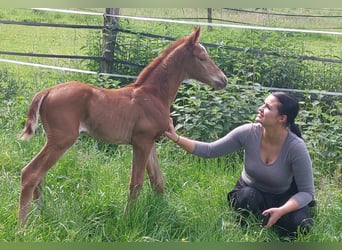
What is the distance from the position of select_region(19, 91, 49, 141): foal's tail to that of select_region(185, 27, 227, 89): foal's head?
1.25 m

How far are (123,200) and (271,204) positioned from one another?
1164 millimetres

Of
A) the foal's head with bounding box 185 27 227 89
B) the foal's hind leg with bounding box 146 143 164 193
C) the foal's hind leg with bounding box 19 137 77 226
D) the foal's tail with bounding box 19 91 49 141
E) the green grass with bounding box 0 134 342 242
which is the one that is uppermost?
the foal's head with bounding box 185 27 227 89

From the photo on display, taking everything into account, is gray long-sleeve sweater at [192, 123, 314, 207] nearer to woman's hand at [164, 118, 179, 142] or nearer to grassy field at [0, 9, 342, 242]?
woman's hand at [164, 118, 179, 142]

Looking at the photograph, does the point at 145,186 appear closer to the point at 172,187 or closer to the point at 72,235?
the point at 172,187

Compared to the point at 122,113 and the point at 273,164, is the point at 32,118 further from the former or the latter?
the point at 273,164

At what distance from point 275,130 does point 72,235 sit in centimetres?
169

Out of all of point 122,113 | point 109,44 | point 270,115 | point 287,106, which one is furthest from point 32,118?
point 109,44

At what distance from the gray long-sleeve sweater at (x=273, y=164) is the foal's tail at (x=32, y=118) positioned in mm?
1279

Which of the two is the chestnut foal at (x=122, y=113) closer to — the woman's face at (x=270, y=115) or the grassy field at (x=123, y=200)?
the grassy field at (x=123, y=200)

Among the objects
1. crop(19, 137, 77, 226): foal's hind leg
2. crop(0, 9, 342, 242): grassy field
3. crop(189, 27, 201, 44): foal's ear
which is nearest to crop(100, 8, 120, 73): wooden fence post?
crop(0, 9, 342, 242): grassy field

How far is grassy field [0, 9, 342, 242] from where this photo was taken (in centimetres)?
436

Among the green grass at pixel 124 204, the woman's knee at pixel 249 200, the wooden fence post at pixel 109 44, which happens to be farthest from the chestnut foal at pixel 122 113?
the wooden fence post at pixel 109 44

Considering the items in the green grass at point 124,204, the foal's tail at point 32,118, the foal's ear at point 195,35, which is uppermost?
the foal's ear at point 195,35

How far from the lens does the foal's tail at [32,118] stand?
4.41m
